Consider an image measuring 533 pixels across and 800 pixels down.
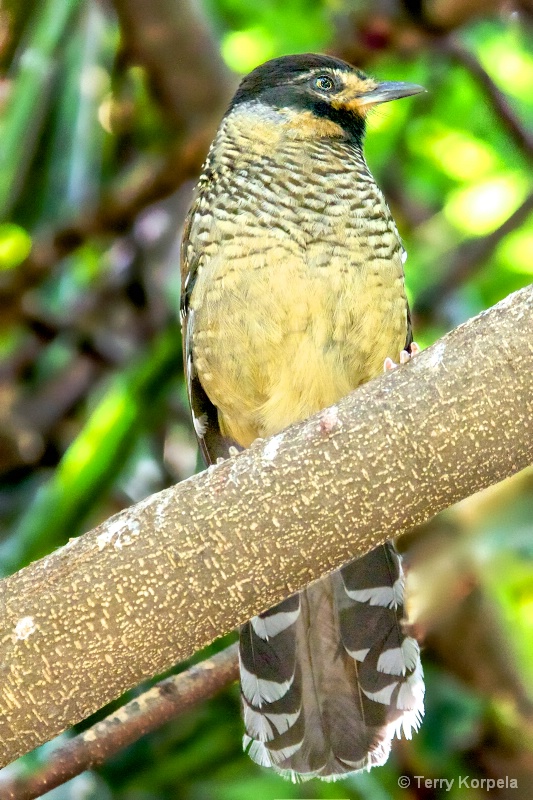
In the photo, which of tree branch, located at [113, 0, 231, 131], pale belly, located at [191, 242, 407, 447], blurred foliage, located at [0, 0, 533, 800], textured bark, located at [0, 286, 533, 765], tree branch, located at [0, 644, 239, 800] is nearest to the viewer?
textured bark, located at [0, 286, 533, 765]

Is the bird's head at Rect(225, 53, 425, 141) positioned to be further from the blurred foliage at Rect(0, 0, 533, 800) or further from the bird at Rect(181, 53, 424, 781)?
the blurred foliage at Rect(0, 0, 533, 800)

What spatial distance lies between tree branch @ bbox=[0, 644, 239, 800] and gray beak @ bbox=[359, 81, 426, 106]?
1670mm

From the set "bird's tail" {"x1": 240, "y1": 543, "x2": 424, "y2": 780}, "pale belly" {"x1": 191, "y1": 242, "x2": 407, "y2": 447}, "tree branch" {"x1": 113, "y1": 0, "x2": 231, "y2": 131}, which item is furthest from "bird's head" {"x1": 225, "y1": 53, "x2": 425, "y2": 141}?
"bird's tail" {"x1": 240, "y1": 543, "x2": 424, "y2": 780}

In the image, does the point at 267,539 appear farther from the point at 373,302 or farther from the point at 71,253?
the point at 71,253

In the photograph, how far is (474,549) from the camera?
2699mm

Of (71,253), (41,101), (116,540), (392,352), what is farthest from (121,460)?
(41,101)

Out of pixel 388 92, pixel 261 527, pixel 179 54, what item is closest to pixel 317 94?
pixel 388 92

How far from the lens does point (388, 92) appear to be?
305cm

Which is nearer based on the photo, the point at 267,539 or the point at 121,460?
the point at 267,539

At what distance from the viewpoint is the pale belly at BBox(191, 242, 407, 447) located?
2613 mm

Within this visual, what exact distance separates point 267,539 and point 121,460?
1353 millimetres

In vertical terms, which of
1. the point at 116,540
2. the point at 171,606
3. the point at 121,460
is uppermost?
the point at 116,540

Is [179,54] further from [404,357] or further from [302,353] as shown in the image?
[404,357]

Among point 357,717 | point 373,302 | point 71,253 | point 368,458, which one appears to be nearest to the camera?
point 368,458
